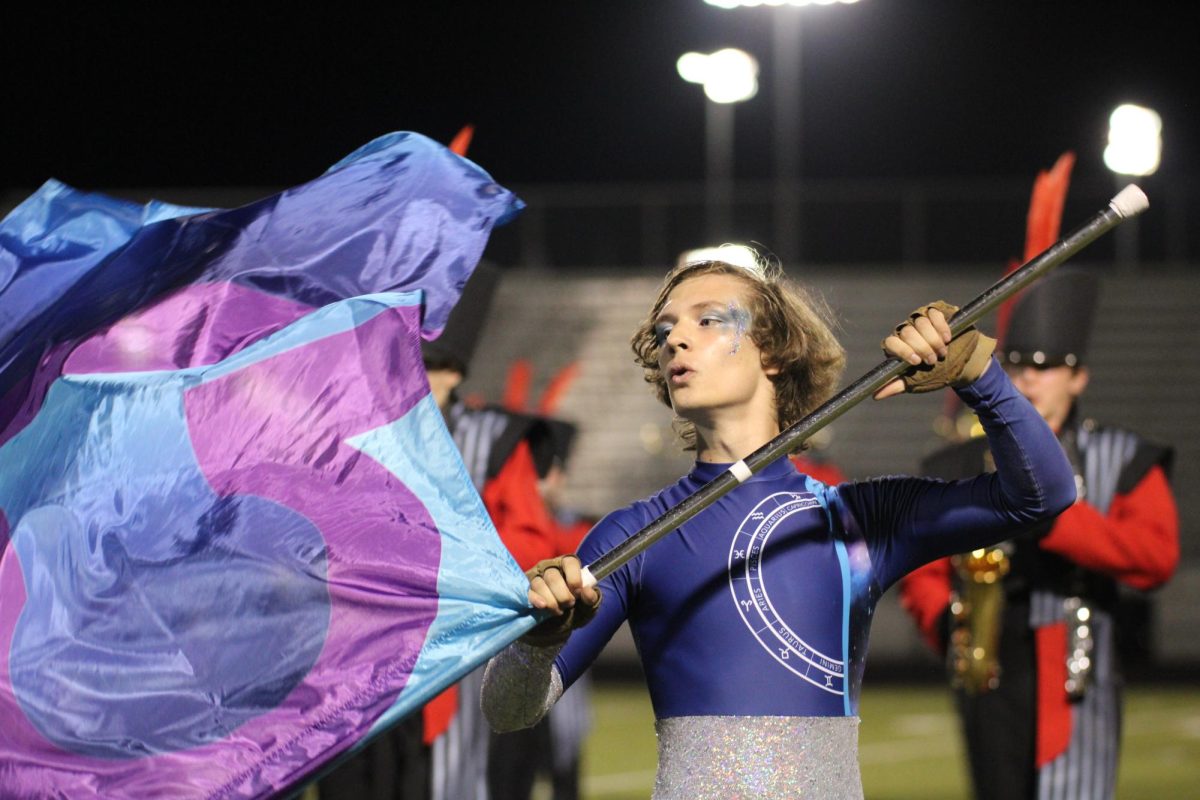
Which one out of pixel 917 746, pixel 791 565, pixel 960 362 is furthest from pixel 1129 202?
pixel 917 746

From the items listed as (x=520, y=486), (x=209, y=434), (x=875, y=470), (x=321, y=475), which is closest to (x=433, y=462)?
(x=321, y=475)

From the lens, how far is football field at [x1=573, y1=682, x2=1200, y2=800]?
9.68 metres

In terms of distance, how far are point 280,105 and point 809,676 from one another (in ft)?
88.6

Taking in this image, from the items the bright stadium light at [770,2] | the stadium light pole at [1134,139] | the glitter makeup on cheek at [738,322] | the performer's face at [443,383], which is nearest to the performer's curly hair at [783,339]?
the glitter makeup on cheek at [738,322]

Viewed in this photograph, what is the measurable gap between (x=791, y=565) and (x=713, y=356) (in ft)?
1.32

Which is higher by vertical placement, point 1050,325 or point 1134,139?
point 1050,325

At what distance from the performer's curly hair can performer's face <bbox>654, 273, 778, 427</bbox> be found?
0.03 meters

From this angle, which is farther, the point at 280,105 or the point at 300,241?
the point at 280,105

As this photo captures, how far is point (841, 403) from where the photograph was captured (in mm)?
3092

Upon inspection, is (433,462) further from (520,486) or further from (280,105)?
(280,105)

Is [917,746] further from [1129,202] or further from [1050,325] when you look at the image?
[1129,202]

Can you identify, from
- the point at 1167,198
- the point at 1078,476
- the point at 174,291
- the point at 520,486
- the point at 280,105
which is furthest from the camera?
the point at 280,105

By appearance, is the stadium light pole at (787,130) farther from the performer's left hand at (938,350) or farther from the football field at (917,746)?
the performer's left hand at (938,350)

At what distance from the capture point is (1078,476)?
5367mm
